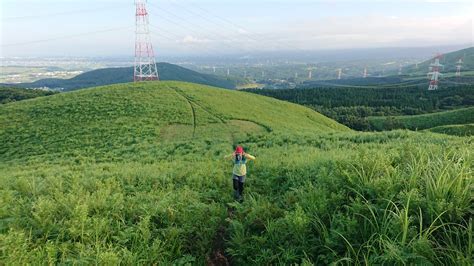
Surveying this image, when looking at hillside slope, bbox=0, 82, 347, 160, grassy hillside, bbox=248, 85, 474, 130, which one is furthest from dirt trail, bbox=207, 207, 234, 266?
grassy hillside, bbox=248, 85, 474, 130

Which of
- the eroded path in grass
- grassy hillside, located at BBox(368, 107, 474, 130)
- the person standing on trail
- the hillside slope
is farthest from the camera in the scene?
grassy hillside, located at BBox(368, 107, 474, 130)

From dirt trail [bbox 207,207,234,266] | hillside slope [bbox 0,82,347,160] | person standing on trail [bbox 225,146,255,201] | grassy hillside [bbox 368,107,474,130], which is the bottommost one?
grassy hillside [bbox 368,107,474,130]

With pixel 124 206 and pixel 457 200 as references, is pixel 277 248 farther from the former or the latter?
pixel 124 206

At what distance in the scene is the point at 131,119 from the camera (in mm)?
29984

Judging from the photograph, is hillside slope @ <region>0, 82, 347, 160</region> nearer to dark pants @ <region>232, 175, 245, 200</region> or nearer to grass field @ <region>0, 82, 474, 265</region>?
grass field @ <region>0, 82, 474, 265</region>

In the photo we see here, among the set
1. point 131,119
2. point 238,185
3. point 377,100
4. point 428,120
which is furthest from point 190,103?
point 377,100

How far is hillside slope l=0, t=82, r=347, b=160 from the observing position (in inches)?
975

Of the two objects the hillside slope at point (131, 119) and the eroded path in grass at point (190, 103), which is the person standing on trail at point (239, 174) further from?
the eroded path in grass at point (190, 103)

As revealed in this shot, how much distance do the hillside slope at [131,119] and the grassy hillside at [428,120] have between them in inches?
1633

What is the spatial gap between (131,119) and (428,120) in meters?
69.3

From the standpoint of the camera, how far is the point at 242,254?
18.7 feet

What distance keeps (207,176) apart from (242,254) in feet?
17.1

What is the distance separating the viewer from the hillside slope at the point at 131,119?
81.3ft

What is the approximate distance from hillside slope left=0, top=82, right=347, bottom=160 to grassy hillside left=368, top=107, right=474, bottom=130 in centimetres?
4148
